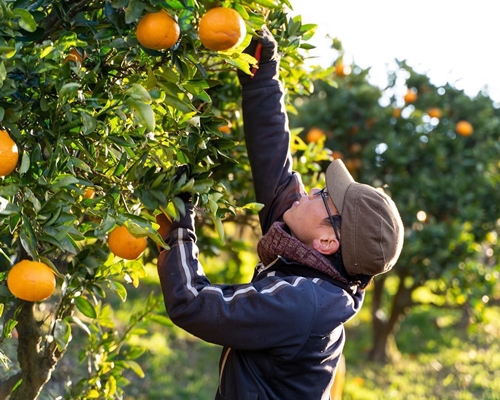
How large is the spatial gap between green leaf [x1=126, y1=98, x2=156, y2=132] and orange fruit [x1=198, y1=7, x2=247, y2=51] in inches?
8.0

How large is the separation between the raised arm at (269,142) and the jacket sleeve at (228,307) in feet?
1.53

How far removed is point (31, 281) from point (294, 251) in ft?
2.48

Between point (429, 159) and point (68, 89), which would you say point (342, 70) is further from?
point (68, 89)

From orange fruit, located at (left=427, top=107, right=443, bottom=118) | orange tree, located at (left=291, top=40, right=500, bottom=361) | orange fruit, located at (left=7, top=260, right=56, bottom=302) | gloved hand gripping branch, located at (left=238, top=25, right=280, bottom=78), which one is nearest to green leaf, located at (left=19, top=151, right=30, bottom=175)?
orange fruit, located at (left=7, top=260, right=56, bottom=302)

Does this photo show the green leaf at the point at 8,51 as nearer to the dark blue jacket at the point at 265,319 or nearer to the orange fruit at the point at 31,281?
the orange fruit at the point at 31,281

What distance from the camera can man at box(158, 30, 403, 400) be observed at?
178cm

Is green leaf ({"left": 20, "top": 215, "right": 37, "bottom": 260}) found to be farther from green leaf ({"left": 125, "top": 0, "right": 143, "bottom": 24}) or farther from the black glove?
the black glove

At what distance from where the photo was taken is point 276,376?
189cm

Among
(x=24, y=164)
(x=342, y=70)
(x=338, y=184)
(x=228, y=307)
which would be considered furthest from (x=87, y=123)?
(x=342, y=70)

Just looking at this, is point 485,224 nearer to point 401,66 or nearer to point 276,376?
point 401,66

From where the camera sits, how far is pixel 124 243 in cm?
171

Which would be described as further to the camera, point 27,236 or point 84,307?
point 84,307

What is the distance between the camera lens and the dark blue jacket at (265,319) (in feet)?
A: 5.81

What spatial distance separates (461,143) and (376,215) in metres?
3.66
